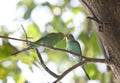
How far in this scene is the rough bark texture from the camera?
536mm

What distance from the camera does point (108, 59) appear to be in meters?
0.55

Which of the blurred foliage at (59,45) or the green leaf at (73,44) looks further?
the blurred foliage at (59,45)

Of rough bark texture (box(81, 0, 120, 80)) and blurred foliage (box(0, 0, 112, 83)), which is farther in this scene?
blurred foliage (box(0, 0, 112, 83))

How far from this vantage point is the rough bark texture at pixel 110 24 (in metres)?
0.54

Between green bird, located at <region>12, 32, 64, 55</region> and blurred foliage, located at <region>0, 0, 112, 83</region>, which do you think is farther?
blurred foliage, located at <region>0, 0, 112, 83</region>

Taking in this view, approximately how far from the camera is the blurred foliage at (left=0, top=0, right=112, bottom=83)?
0.84 meters

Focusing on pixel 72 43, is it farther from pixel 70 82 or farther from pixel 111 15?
pixel 70 82

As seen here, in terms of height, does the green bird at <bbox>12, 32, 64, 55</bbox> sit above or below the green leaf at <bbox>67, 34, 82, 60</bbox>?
above

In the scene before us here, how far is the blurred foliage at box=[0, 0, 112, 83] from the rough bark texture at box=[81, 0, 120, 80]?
0.43 feet

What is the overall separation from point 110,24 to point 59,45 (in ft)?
0.59

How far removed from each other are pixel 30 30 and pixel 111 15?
0.33 metres

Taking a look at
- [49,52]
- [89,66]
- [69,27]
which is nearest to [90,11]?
[89,66]

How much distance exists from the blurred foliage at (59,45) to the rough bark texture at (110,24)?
0.13 m

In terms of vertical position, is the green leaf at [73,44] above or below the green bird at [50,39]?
below
